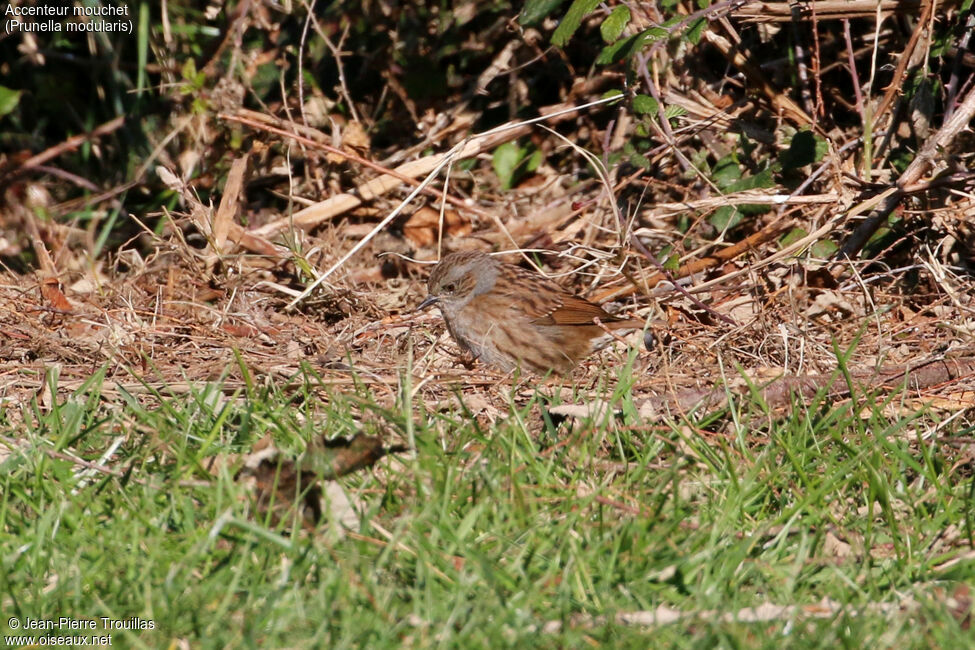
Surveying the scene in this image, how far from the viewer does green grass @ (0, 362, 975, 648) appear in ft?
9.73

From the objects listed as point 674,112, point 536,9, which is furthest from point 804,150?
point 536,9

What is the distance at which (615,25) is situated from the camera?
554 cm

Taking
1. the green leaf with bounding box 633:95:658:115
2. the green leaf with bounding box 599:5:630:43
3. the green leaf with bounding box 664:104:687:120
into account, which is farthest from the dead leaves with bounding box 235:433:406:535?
the green leaf with bounding box 664:104:687:120

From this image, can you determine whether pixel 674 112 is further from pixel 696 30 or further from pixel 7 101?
pixel 7 101

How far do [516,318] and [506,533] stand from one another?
287cm

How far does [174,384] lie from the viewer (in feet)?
15.4

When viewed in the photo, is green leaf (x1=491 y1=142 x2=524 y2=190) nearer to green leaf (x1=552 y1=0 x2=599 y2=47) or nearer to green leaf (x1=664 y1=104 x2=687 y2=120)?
green leaf (x1=664 y1=104 x2=687 y2=120)

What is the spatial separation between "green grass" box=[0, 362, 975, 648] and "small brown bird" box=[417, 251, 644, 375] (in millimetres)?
1736

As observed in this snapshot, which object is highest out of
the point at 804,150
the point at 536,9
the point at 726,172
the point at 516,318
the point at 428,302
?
the point at 536,9

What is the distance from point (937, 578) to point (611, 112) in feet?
15.2

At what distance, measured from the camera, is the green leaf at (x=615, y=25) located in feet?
18.1

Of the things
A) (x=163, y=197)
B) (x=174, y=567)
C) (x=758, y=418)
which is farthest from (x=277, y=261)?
(x=174, y=567)

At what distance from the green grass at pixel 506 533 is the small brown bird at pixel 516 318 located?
1.74 m

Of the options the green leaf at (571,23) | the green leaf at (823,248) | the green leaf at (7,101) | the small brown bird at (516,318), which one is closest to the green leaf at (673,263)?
the small brown bird at (516,318)
